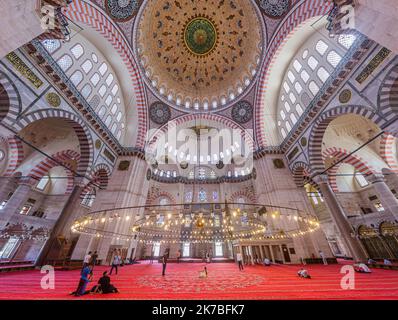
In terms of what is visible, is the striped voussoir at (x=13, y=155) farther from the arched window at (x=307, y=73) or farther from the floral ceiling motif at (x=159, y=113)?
the arched window at (x=307, y=73)

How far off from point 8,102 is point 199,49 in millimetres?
16644

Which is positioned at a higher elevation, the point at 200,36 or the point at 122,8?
the point at 200,36

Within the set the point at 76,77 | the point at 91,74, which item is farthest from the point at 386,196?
the point at 91,74

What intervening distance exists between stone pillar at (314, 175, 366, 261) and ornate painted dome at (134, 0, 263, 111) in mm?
11056

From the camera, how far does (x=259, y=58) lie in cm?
1489

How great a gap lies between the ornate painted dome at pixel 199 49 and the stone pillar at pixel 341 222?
1106 centimetres

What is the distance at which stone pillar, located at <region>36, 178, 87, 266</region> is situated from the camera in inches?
364

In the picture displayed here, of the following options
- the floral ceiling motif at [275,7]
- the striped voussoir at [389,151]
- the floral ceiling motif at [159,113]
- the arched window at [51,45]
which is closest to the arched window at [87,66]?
the arched window at [51,45]

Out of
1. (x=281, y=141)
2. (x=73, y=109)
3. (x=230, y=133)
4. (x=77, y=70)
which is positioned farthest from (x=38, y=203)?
(x=281, y=141)

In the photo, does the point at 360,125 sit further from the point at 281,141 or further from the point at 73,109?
the point at 73,109

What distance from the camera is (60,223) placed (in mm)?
9734

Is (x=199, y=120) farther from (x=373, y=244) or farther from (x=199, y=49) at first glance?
(x=373, y=244)

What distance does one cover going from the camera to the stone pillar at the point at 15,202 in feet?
34.2

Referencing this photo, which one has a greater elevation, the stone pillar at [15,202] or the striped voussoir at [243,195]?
the striped voussoir at [243,195]
